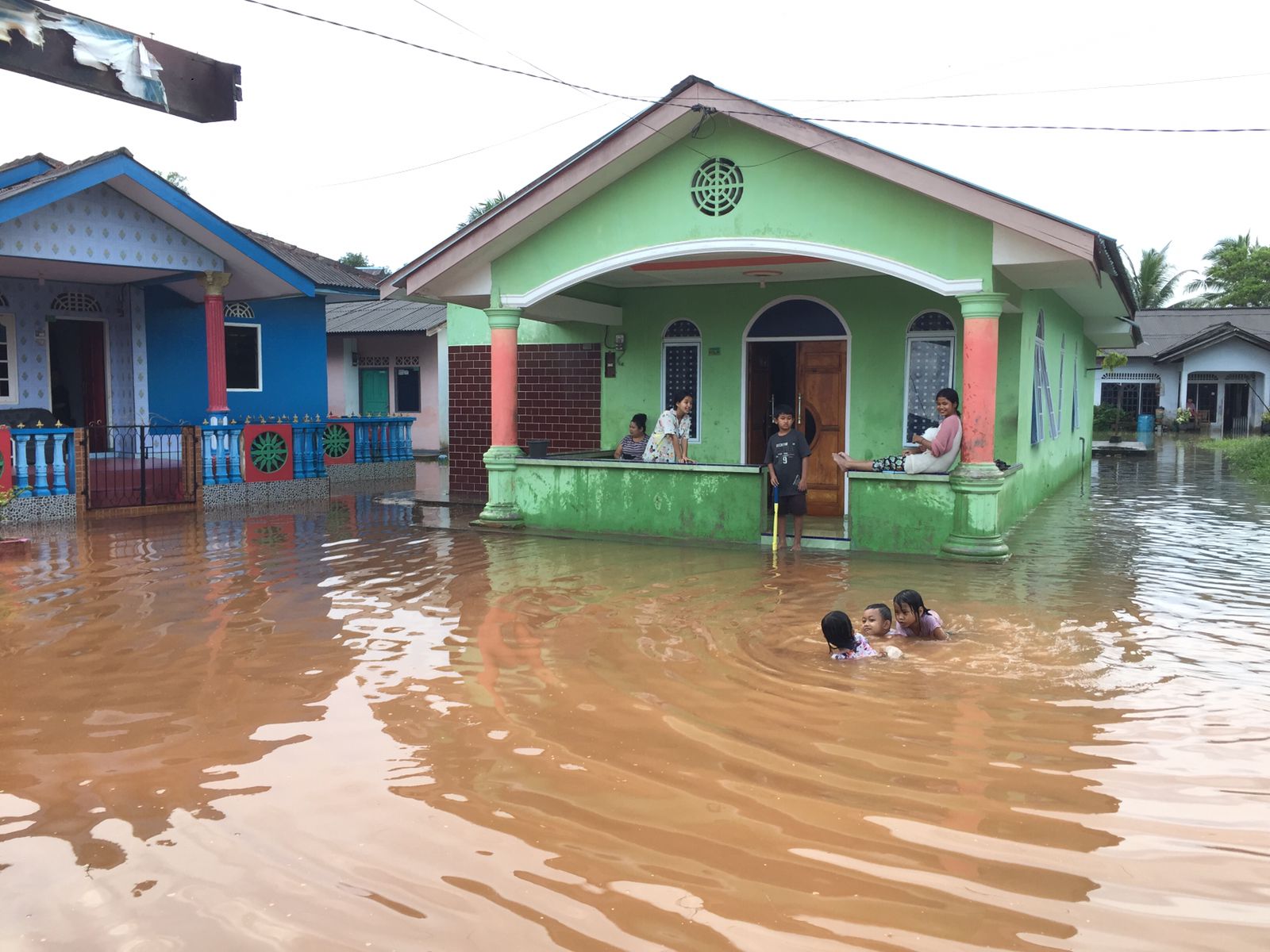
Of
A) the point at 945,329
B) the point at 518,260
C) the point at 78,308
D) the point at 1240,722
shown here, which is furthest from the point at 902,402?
the point at 78,308

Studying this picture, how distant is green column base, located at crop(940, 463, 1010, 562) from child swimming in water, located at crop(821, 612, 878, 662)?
13.6 feet

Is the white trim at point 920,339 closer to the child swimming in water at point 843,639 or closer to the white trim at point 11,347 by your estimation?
the child swimming in water at point 843,639

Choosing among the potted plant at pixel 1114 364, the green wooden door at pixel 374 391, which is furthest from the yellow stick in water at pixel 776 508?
the potted plant at pixel 1114 364

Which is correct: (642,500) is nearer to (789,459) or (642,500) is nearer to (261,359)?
(789,459)

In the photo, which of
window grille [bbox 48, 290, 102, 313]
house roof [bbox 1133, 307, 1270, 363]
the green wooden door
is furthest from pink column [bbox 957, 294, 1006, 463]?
house roof [bbox 1133, 307, 1270, 363]

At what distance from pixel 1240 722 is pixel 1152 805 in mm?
1445

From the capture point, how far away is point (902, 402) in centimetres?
1366

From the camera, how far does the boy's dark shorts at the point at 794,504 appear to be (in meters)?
11.5

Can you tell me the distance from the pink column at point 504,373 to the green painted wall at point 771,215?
76 centimetres

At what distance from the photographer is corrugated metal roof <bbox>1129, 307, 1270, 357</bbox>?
4253 cm

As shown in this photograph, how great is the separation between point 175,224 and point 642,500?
8.89 metres

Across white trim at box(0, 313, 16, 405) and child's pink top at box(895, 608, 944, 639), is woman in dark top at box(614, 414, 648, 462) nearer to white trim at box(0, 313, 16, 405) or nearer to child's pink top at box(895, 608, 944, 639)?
child's pink top at box(895, 608, 944, 639)

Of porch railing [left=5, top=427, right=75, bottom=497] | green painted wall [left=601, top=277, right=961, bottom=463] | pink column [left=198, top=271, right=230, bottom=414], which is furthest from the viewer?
pink column [left=198, top=271, right=230, bottom=414]

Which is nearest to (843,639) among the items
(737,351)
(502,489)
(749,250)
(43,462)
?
(749,250)
